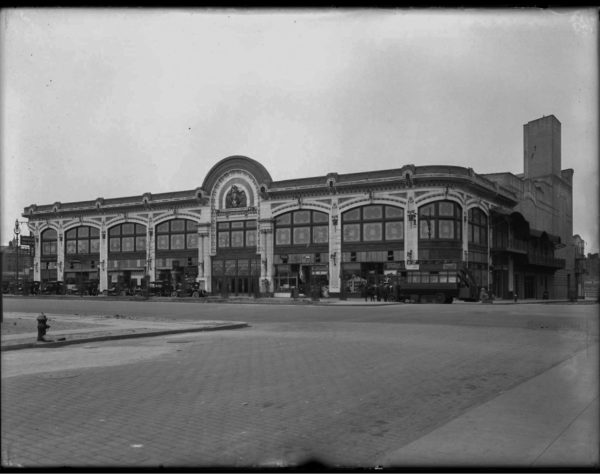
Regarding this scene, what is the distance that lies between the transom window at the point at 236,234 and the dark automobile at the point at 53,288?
73.3ft

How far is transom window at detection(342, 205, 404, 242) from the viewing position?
2062 inches

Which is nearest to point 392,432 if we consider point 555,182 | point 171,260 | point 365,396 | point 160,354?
point 365,396

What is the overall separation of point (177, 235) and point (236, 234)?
8542mm

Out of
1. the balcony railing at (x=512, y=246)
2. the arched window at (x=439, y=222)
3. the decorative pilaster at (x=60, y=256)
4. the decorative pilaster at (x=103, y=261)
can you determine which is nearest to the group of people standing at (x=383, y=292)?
the arched window at (x=439, y=222)

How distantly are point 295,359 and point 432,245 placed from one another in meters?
40.3

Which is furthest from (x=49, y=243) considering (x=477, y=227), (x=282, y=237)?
(x=477, y=227)

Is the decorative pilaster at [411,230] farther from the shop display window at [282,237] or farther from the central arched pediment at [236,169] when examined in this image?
the central arched pediment at [236,169]

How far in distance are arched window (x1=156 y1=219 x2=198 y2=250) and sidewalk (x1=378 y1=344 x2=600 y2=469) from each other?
58.1 meters

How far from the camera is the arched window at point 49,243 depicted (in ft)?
245

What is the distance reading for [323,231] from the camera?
2221 inches

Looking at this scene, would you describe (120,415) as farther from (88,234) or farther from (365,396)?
(88,234)

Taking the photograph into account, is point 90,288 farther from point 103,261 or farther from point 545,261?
point 545,261

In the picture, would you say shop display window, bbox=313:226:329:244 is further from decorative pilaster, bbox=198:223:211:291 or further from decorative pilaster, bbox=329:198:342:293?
decorative pilaster, bbox=198:223:211:291

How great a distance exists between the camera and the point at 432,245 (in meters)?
50.2
